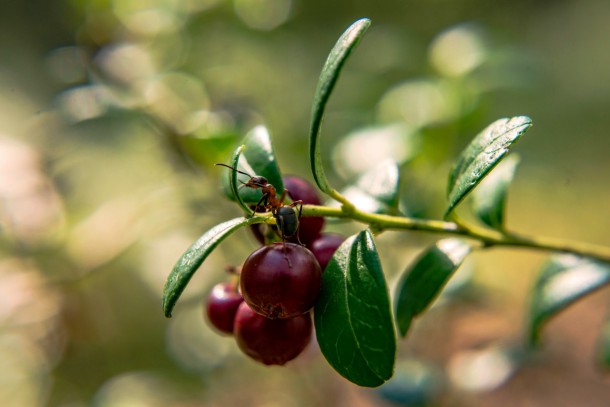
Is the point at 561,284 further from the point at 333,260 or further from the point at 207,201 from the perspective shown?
the point at 207,201

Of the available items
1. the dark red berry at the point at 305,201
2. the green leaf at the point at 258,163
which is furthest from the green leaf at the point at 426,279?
the green leaf at the point at 258,163

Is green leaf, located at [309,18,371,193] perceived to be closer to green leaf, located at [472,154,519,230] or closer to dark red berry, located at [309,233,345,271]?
dark red berry, located at [309,233,345,271]

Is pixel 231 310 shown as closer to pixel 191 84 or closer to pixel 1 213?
pixel 191 84

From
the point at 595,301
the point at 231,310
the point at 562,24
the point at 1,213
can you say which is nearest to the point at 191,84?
the point at 1,213

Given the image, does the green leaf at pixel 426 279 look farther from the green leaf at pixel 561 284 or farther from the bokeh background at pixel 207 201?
the bokeh background at pixel 207 201

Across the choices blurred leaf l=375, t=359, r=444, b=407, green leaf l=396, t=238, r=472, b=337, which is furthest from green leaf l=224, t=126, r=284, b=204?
blurred leaf l=375, t=359, r=444, b=407

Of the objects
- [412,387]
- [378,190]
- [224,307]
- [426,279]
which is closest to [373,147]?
[412,387]
